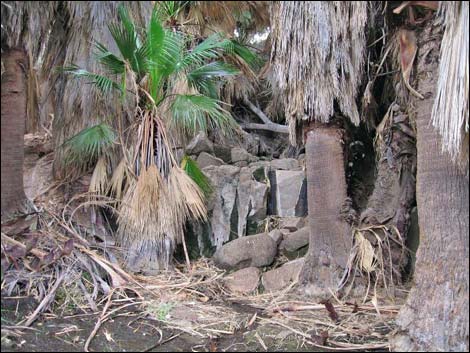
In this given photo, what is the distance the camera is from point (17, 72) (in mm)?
4586

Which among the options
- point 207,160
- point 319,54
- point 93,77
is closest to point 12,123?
point 93,77

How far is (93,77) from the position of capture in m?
5.89

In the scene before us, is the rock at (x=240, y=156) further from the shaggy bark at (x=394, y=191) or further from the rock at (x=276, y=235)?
the shaggy bark at (x=394, y=191)

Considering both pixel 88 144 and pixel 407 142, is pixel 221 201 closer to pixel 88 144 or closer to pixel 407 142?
pixel 88 144

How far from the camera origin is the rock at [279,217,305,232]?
7.37 meters

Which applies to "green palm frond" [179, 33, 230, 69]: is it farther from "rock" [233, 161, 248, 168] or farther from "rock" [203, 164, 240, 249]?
"rock" [233, 161, 248, 168]

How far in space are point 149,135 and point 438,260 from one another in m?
4.09

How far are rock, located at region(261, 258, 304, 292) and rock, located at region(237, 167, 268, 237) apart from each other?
1175 mm

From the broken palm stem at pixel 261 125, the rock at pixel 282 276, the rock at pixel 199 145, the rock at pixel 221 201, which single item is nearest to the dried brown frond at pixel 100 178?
the rock at pixel 221 201

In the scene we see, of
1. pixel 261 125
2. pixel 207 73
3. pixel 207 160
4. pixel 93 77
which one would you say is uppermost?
pixel 207 73

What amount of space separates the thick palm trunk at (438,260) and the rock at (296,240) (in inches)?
120

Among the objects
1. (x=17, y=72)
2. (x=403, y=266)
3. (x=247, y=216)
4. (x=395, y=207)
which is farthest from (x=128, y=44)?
(x=403, y=266)

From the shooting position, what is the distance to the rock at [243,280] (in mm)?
6281

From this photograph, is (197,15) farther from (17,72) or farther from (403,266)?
(403,266)
